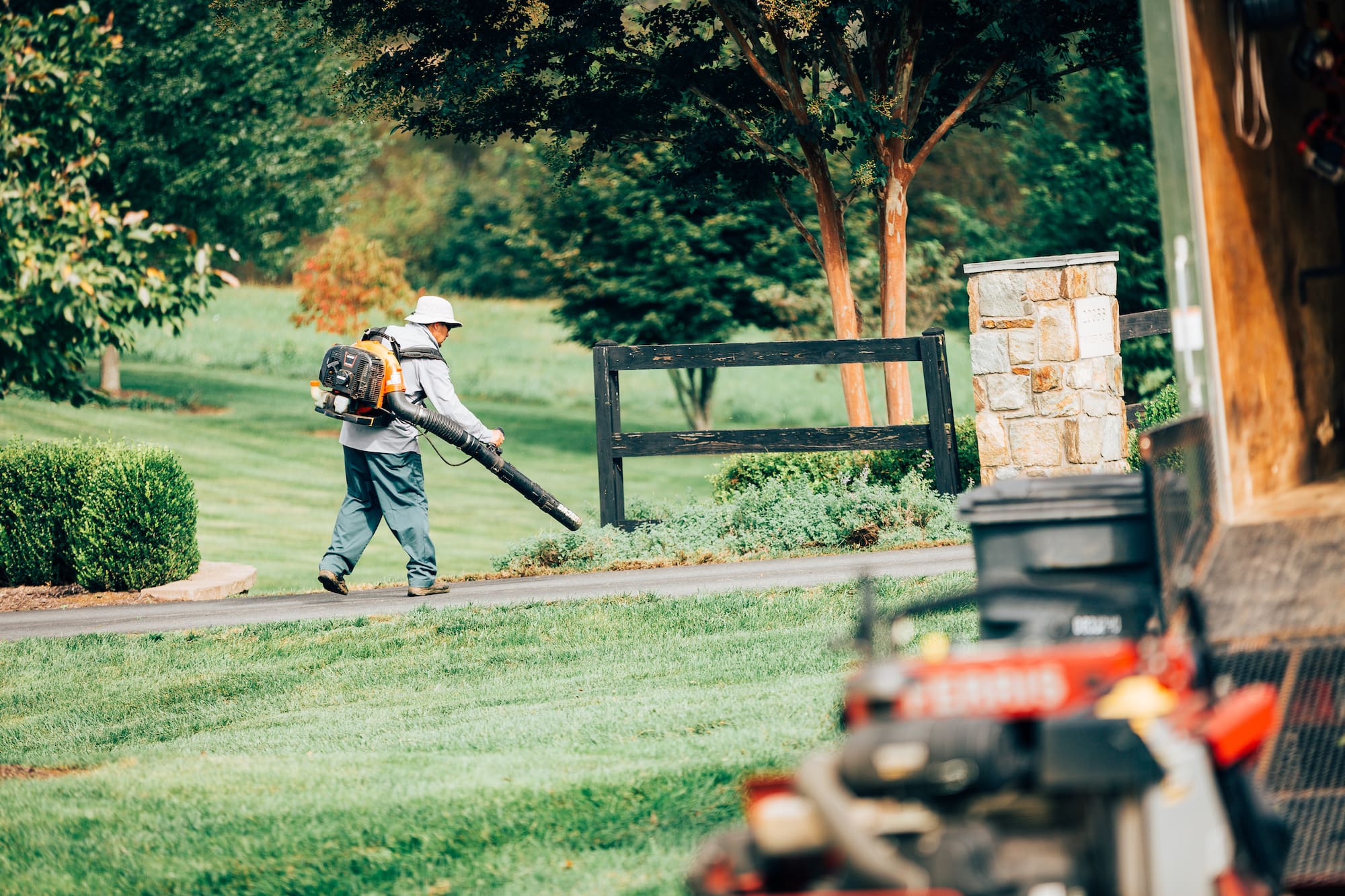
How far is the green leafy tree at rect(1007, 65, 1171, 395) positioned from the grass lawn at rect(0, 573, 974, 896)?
612 inches

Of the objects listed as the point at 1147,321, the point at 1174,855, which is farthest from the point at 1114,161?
the point at 1174,855

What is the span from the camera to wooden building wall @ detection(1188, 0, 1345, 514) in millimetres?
5203

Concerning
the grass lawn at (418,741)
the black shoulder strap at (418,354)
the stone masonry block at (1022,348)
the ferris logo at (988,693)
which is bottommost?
the grass lawn at (418,741)

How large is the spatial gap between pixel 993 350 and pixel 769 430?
74.9 inches

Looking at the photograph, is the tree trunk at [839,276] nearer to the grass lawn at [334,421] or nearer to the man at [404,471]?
the grass lawn at [334,421]

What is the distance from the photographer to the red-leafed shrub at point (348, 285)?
36.1 metres

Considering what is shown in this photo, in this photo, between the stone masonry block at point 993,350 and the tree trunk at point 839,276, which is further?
the tree trunk at point 839,276

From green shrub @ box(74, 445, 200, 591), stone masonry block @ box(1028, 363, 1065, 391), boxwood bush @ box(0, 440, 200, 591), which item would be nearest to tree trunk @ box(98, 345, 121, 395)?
boxwood bush @ box(0, 440, 200, 591)

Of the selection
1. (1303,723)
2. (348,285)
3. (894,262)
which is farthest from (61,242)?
(348,285)

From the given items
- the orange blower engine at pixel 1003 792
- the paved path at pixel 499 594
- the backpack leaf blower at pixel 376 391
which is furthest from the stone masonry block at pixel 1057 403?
the orange blower engine at pixel 1003 792

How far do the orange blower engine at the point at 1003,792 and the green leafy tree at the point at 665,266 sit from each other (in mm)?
22196

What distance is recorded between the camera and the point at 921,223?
3322cm

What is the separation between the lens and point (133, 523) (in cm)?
1154

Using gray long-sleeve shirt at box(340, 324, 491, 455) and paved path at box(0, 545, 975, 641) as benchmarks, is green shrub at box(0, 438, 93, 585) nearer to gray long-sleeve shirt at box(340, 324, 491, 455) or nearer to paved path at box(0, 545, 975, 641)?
paved path at box(0, 545, 975, 641)
